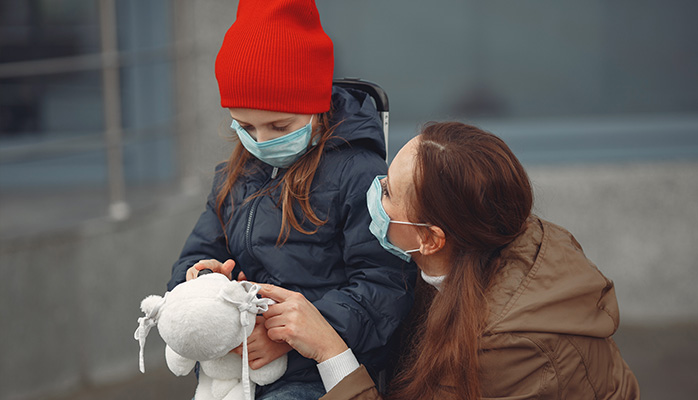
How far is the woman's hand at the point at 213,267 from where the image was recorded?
2.12 metres

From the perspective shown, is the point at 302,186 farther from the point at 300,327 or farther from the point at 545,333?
the point at 545,333

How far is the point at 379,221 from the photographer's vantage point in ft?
6.79

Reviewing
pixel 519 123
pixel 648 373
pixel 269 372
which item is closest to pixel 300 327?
pixel 269 372

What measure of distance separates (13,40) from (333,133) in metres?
4.31

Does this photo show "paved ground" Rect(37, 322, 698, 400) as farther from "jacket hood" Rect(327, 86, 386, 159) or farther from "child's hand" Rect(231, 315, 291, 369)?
"jacket hood" Rect(327, 86, 386, 159)

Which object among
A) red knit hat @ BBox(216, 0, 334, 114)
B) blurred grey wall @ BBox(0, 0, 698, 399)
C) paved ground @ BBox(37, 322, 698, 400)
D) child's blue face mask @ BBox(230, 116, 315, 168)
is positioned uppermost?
red knit hat @ BBox(216, 0, 334, 114)

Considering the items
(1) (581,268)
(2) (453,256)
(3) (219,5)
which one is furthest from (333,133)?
(3) (219,5)

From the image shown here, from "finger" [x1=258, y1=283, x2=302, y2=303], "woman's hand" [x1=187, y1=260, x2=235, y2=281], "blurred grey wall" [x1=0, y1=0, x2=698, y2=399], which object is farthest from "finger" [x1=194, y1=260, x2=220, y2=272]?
"blurred grey wall" [x1=0, y1=0, x2=698, y2=399]

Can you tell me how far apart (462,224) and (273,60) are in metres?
0.67

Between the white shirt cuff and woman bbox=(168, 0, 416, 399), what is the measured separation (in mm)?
61

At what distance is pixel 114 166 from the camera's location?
4.16 m

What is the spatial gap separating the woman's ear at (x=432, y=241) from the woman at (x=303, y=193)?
0.49ft

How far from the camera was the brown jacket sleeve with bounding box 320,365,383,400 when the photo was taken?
1.94 metres

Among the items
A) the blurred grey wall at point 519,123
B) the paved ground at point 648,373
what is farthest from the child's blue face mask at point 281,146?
the paved ground at point 648,373
